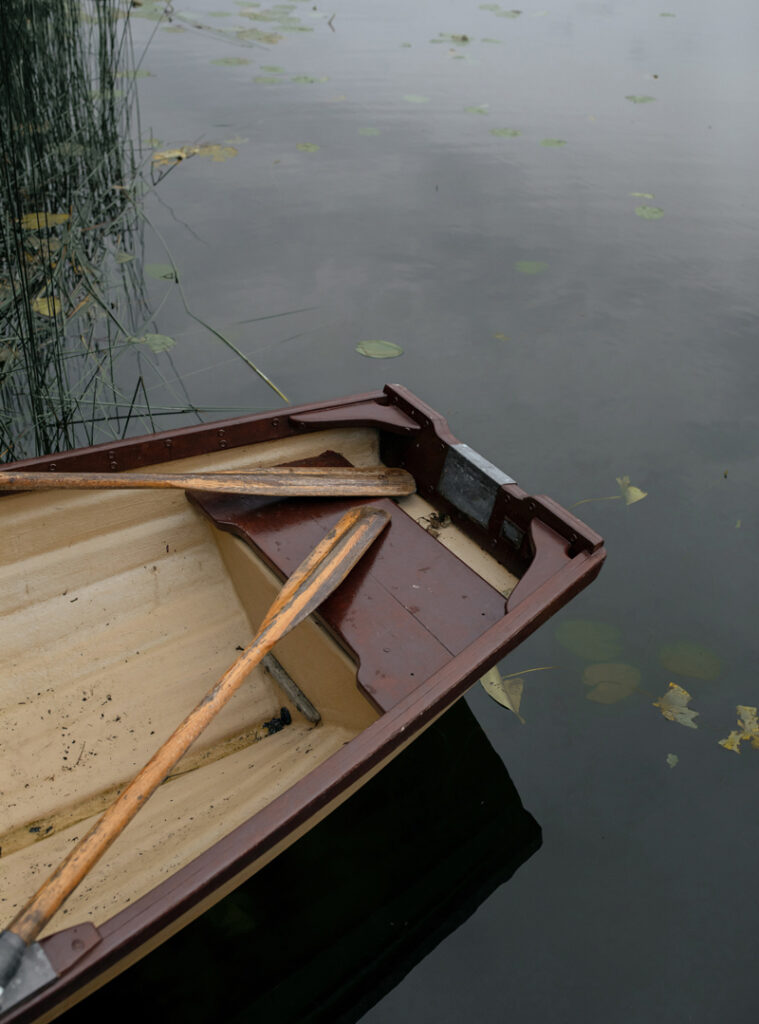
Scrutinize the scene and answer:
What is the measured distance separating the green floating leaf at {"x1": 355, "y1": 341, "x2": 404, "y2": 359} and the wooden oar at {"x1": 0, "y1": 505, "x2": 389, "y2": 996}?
6.51ft

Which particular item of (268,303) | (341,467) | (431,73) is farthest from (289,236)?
(431,73)

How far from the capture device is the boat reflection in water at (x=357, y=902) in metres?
1.88

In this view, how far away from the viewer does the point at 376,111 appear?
725 cm

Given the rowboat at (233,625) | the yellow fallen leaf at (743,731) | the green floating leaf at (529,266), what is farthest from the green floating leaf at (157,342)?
the yellow fallen leaf at (743,731)

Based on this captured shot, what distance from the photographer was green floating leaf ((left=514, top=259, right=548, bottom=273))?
5105 mm

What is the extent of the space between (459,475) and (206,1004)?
63.9 inches

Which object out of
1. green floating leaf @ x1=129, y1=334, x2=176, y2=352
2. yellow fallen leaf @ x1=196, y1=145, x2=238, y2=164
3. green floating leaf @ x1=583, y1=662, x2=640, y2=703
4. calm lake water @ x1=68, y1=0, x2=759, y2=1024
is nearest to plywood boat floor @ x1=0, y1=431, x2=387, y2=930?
calm lake water @ x1=68, y1=0, x2=759, y2=1024

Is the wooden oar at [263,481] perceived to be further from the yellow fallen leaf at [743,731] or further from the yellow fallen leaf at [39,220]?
the yellow fallen leaf at [39,220]

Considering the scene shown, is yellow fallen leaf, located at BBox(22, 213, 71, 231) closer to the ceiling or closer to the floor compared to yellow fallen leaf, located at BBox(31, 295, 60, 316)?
closer to the ceiling

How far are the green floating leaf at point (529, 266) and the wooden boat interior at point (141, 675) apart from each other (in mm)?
3017

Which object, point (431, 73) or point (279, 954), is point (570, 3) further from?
point (279, 954)

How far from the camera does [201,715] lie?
1.65 metres

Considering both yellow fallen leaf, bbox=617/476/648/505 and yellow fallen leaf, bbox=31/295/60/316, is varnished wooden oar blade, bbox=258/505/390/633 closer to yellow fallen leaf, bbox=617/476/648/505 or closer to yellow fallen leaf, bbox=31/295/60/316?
yellow fallen leaf, bbox=617/476/648/505

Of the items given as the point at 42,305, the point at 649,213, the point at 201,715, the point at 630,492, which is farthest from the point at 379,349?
the point at 201,715
